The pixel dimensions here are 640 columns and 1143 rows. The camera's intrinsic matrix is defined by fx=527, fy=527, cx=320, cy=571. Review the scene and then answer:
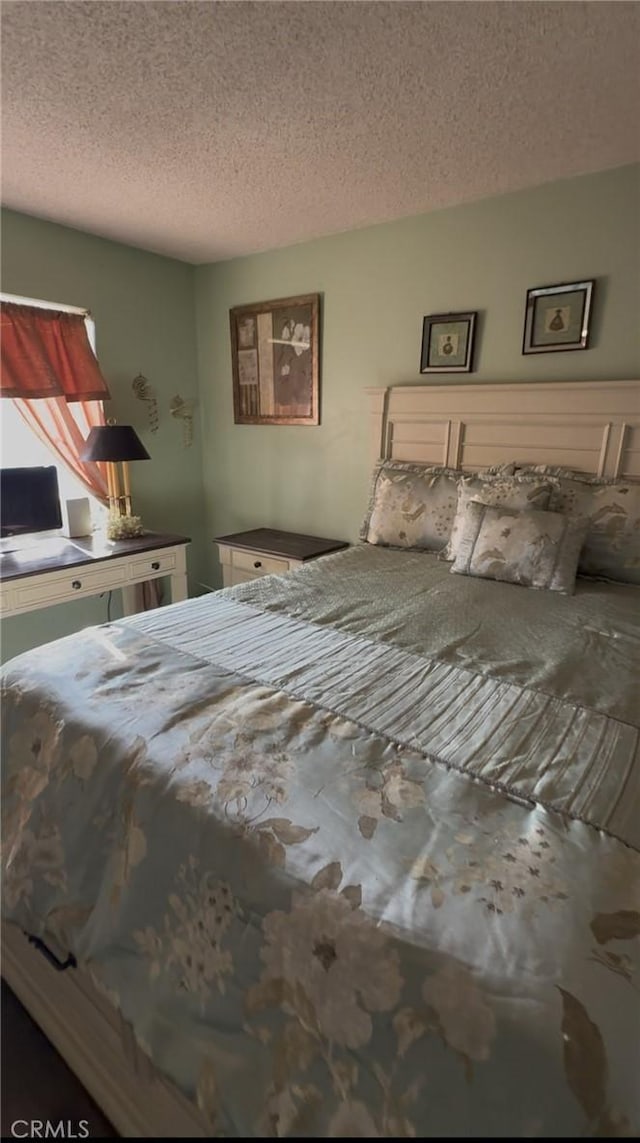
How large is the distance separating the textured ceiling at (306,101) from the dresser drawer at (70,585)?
1581mm

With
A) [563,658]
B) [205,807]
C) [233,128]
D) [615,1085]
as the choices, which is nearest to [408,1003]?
[615,1085]

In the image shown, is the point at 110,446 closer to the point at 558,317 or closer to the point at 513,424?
the point at 513,424

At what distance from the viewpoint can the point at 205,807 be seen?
893 mm

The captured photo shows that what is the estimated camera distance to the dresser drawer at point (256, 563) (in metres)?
2.80

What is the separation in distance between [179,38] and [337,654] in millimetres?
1612

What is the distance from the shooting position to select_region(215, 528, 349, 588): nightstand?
2754 mm

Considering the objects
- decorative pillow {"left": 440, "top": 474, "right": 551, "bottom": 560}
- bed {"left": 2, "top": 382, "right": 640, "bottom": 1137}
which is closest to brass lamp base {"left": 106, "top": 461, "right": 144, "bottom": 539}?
bed {"left": 2, "top": 382, "right": 640, "bottom": 1137}

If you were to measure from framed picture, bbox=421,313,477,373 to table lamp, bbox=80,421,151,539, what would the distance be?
150 centimetres

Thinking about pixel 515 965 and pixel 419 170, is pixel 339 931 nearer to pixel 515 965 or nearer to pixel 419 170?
pixel 515 965

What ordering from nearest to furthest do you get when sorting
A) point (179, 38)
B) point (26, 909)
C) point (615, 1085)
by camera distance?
point (615, 1085), point (26, 909), point (179, 38)

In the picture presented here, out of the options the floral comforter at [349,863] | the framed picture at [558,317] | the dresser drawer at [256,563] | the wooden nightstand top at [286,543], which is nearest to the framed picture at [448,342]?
the framed picture at [558,317]

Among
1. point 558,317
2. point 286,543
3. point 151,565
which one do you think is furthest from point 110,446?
point 558,317

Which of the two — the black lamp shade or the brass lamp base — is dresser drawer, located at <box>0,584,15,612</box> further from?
the black lamp shade

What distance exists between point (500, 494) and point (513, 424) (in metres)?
0.46
